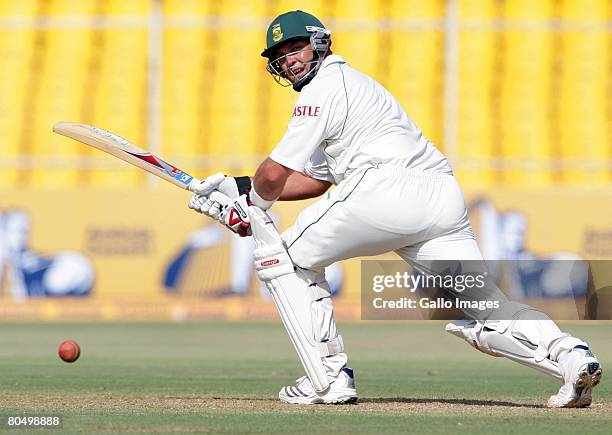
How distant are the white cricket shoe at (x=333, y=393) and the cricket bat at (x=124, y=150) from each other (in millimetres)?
1235

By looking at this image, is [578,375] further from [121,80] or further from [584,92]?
[121,80]

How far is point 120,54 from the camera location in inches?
693

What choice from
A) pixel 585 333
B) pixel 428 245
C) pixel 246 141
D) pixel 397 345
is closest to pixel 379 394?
pixel 428 245

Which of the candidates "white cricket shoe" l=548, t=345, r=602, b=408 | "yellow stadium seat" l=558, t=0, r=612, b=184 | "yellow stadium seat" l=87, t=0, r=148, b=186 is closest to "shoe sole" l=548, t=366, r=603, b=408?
"white cricket shoe" l=548, t=345, r=602, b=408

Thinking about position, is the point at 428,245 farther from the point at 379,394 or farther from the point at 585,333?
the point at 585,333

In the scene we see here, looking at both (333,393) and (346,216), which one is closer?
(346,216)

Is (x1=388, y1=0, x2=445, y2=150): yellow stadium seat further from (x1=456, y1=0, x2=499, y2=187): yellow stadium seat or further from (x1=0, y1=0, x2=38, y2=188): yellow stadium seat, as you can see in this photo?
(x1=0, y1=0, x2=38, y2=188): yellow stadium seat

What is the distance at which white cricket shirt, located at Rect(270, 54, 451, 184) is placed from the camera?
6051 millimetres

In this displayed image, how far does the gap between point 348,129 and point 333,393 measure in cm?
122

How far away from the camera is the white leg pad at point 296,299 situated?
6.23 meters

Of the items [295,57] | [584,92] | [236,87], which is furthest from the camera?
[236,87]

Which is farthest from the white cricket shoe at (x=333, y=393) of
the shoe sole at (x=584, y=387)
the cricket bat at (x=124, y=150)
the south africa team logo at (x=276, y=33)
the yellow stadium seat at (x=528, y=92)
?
the yellow stadium seat at (x=528, y=92)

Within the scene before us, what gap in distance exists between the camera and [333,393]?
20.5 feet

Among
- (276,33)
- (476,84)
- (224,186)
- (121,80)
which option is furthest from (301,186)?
(121,80)
